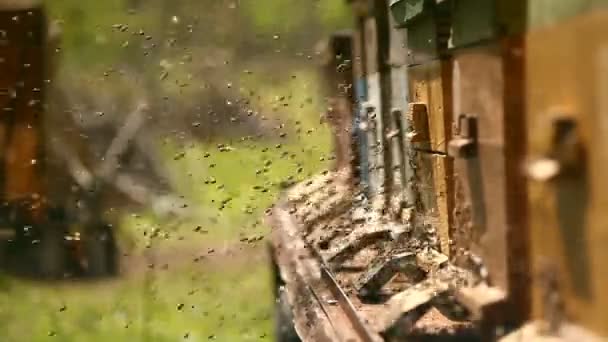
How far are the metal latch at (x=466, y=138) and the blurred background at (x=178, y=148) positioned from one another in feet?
1.32

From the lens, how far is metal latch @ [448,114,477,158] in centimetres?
51

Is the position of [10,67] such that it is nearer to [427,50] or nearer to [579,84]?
[427,50]

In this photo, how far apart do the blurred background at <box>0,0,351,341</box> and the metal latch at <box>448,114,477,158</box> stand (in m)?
0.40

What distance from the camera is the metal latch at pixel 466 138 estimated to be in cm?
51

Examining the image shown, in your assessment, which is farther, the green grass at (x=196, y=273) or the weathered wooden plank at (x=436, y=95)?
the green grass at (x=196, y=273)

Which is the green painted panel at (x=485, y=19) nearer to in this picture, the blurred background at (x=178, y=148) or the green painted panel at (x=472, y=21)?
the green painted panel at (x=472, y=21)

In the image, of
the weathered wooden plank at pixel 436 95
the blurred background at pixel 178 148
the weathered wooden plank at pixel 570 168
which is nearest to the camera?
the weathered wooden plank at pixel 570 168

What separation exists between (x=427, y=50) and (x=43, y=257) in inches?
24.3

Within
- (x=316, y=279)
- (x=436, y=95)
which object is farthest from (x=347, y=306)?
(x=436, y=95)

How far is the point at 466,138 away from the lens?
1.70 feet

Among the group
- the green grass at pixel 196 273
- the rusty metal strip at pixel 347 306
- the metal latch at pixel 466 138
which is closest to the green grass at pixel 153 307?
the green grass at pixel 196 273

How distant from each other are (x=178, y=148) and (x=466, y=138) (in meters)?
0.54

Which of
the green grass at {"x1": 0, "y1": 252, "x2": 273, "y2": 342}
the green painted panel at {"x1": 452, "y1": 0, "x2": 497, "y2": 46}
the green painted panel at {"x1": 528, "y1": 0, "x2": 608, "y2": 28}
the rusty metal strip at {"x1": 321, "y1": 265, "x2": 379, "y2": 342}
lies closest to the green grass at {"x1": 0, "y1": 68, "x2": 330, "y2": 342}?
the green grass at {"x1": 0, "y1": 252, "x2": 273, "y2": 342}

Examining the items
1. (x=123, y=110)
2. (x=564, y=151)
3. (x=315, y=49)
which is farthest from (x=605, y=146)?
(x=123, y=110)
